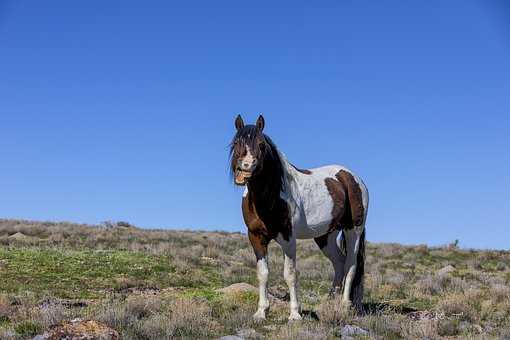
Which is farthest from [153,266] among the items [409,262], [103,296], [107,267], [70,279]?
[409,262]

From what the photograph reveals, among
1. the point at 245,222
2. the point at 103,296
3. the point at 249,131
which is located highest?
the point at 249,131

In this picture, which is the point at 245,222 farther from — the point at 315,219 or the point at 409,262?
the point at 409,262

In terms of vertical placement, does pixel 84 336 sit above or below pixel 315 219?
below

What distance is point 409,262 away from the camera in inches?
1081

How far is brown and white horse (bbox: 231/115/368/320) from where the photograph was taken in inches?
356

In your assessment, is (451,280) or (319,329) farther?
(451,280)

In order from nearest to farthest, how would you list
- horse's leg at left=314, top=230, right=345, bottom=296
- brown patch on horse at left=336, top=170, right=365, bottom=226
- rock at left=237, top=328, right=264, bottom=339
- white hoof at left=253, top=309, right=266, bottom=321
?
rock at left=237, top=328, right=264, bottom=339, white hoof at left=253, top=309, right=266, bottom=321, brown patch on horse at left=336, top=170, right=365, bottom=226, horse's leg at left=314, top=230, right=345, bottom=296

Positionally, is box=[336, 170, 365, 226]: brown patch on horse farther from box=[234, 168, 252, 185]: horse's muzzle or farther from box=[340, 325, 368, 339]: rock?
box=[234, 168, 252, 185]: horse's muzzle

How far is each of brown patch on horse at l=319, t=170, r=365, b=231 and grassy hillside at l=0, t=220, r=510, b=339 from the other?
1532 millimetres

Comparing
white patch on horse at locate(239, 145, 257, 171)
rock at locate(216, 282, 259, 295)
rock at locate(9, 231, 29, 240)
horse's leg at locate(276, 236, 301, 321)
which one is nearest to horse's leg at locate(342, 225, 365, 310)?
horse's leg at locate(276, 236, 301, 321)

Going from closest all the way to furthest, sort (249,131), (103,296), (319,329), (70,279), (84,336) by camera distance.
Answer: (84,336) < (319,329) < (249,131) < (103,296) < (70,279)

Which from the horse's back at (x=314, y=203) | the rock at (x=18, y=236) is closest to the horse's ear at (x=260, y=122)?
the horse's back at (x=314, y=203)

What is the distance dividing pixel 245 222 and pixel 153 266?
9.97 meters

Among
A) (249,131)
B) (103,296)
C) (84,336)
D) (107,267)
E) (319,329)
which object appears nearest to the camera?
(84,336)
